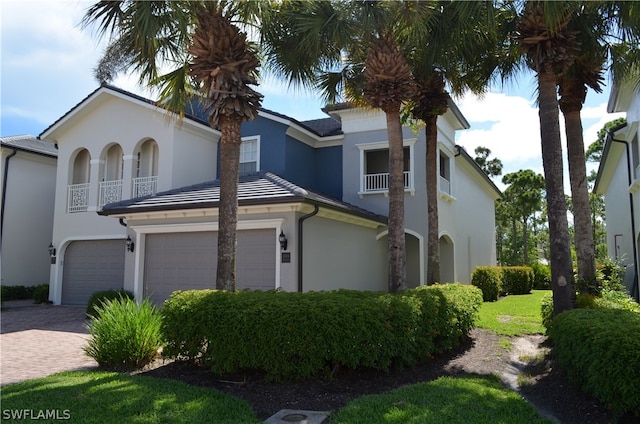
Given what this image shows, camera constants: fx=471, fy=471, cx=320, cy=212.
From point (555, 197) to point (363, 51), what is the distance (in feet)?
17.4

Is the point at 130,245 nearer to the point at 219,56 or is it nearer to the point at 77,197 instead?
the point at 77,197

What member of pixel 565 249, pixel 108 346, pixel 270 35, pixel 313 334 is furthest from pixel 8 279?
pixel 565 249

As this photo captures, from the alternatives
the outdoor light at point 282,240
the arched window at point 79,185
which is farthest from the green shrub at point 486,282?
the arched window at point 79,185

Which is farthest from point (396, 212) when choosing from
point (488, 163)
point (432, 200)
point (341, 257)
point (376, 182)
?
point (488, 163)

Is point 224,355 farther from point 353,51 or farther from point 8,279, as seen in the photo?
point 8,279

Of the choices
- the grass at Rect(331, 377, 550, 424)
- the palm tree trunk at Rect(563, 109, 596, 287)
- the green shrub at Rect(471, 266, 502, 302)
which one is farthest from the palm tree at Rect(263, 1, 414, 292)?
the green shrub at Rect(471, 266, 502, 302)

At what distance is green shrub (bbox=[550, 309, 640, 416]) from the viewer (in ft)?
15.9

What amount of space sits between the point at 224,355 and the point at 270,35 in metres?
6.69

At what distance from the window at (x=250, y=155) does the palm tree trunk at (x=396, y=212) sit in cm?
859

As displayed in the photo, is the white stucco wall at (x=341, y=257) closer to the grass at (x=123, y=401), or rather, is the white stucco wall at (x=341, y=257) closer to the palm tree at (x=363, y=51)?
the palm tree at (x=363, y=51)

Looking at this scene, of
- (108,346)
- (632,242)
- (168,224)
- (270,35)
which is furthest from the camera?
(632,242)

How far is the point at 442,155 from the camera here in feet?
62.7

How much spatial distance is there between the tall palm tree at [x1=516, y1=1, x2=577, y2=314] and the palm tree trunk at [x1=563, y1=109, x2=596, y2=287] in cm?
224

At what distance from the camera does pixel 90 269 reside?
731 inches
